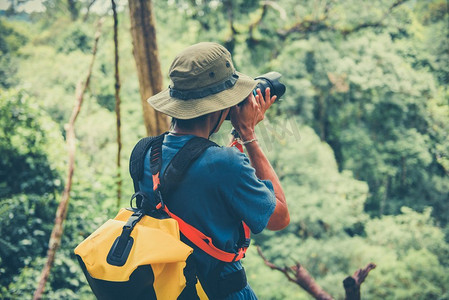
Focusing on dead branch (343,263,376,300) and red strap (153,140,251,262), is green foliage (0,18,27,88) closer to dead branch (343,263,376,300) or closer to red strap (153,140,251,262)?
dead branch (343,263,376,300)

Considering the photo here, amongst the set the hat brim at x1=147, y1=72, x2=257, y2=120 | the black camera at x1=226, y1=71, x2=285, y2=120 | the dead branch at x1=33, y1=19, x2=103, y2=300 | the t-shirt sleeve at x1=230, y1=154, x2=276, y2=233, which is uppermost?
the hat brim at x1=147, y1=72, x2=257, y2=120

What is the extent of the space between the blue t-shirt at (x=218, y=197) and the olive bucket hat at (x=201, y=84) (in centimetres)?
9

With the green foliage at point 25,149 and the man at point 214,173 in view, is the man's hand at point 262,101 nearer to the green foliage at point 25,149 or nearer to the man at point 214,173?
the man at point 214,173

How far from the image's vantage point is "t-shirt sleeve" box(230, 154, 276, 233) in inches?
36.6

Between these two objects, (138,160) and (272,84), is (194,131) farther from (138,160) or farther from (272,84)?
(272,84)

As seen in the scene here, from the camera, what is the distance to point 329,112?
15859 mm

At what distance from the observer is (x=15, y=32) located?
17.4 metres

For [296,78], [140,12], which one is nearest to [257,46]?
[296,78]

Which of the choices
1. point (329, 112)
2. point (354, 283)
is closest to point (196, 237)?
point (354, 283)

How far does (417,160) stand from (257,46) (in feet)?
26.6

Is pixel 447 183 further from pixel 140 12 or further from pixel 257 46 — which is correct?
pixel 140 12

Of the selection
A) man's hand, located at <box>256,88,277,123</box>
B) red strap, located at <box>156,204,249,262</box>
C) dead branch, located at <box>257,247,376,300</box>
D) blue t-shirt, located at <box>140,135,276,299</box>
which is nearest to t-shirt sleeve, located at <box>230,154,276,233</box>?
blue t-shirt, located at <box>140,135,276,299</box>

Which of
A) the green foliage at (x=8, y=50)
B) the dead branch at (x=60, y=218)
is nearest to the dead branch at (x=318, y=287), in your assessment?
the dead branch at (x=60, y=218)

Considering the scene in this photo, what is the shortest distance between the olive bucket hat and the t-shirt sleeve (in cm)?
18
